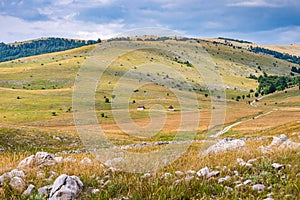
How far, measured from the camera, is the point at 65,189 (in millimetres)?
7742

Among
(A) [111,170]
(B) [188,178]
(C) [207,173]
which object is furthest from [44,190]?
(C) [207,173]

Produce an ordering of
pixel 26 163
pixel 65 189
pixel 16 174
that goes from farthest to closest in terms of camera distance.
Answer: pixel 26 163 < pixel 16 174 < pixel 65 189

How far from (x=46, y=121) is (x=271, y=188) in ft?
383

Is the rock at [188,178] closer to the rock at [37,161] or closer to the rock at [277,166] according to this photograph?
the rock at [277,166]

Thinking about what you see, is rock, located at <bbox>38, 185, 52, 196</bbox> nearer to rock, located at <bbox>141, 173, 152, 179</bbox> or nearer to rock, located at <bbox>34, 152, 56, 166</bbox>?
rock, located at <bbox>141, 173, 152, 179</bbox>

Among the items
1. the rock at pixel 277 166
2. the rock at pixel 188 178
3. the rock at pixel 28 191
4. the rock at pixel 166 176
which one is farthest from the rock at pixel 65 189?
the rock at pixel 277 166

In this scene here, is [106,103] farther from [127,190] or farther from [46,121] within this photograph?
[127,190]

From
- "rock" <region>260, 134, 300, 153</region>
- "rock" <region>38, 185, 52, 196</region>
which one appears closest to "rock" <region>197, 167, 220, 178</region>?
"rock" <region>38, 185, 52, 196</region>

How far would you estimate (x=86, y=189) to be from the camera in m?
8.52

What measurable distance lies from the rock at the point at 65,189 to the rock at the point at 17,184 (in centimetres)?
109

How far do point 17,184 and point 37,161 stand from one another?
113 inches

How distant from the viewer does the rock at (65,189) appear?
770cm

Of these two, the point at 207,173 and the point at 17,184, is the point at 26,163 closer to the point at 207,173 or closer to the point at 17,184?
the point at 17,184

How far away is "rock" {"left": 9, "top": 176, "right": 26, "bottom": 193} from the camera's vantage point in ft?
27.9
